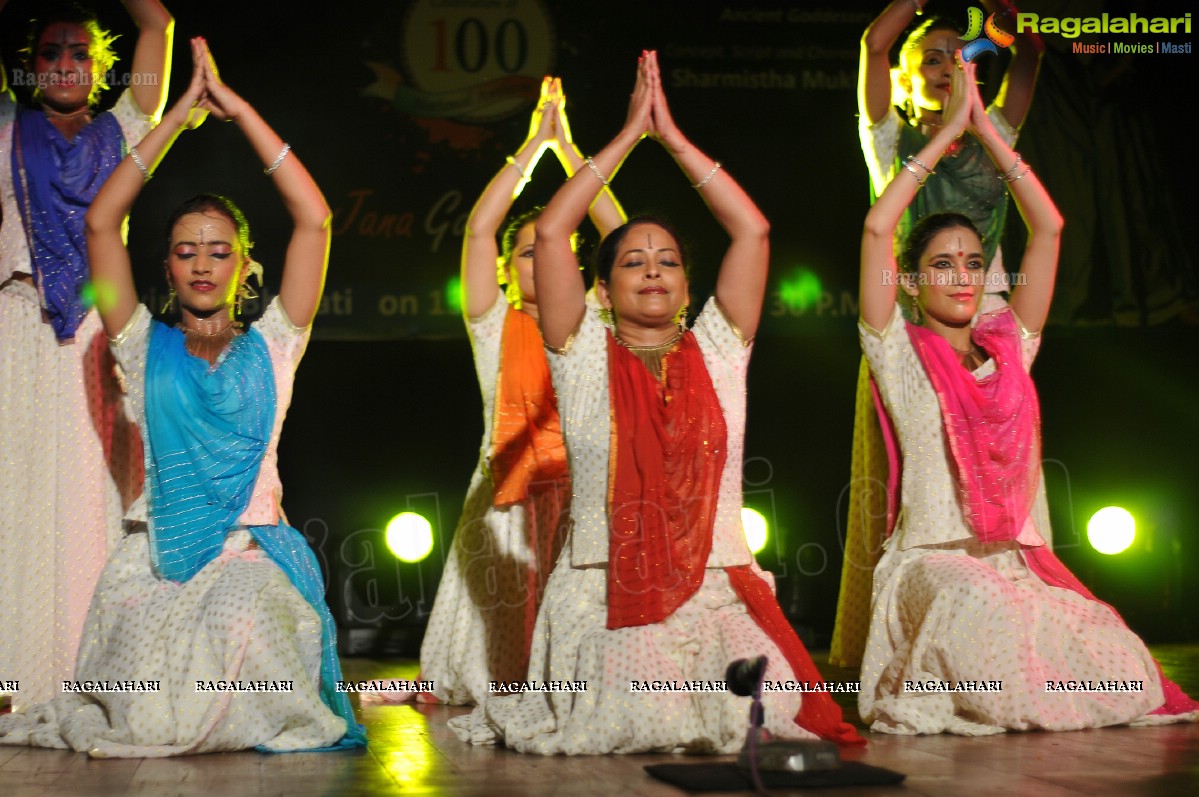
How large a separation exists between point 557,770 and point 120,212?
195 centimetres

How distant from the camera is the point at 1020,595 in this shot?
14.2 feet

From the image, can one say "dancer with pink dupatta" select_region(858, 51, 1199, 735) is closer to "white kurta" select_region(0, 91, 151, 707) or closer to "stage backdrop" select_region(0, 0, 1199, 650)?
"stage backdrop" select_region(0, 0, 1199, 650)

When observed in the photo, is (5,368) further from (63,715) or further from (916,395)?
(916,395)

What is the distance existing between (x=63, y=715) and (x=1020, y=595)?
2654mm

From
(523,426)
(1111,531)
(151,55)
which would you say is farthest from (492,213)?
(1111,531)

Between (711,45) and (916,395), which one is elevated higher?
→ (711,45)

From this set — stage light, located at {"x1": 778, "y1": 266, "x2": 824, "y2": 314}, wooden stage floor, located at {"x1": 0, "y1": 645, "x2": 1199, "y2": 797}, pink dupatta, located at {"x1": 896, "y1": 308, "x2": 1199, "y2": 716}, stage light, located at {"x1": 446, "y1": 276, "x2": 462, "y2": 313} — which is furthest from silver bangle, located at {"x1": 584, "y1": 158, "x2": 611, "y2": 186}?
stage light, located at {"x1": 778, "y1": 266, "x2": 824, "y2": 314}

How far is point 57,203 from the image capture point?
476 centimetres

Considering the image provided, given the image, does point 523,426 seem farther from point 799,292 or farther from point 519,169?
point 799,292

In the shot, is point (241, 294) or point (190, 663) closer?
point (190, 663)

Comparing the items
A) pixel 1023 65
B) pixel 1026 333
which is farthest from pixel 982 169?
pixel 1026 333

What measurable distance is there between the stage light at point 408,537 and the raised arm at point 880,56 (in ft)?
8.48

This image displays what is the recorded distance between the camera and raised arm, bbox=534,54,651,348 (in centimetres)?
391

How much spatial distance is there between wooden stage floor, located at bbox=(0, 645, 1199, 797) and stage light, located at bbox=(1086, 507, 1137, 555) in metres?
2.75
